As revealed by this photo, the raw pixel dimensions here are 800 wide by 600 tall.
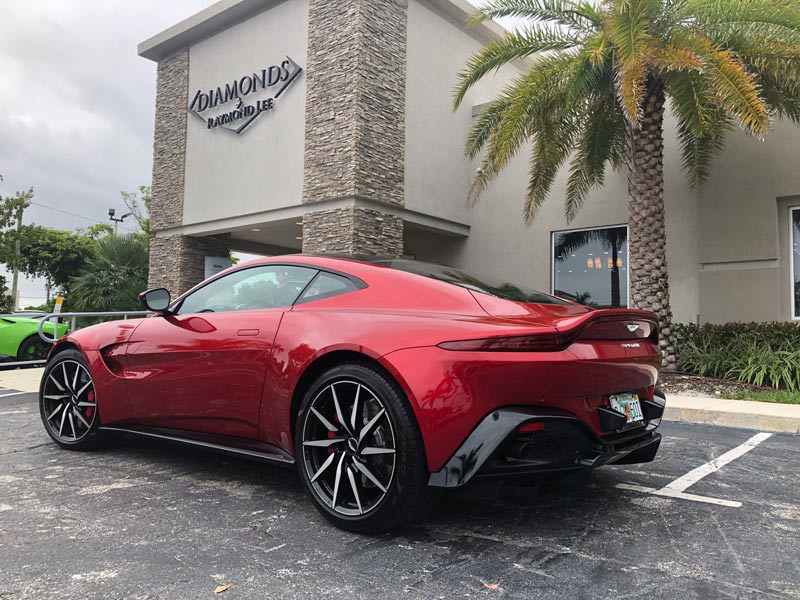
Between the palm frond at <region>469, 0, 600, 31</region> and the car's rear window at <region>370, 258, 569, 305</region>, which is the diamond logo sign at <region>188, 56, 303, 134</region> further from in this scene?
the car's rear window at <region>370, 258, 569, 305</region>

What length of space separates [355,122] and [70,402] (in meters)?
9.74

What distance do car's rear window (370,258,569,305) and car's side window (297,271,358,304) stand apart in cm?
24

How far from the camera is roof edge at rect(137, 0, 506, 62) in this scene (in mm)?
14984

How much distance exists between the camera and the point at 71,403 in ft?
14.6

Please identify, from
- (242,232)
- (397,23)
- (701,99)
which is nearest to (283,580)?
(701,99)

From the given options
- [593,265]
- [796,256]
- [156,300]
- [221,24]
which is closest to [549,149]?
[593,265]

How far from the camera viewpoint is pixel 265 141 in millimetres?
14945

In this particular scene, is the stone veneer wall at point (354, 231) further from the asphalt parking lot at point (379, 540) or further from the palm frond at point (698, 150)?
the asphalt parking lot at point (379, 540)

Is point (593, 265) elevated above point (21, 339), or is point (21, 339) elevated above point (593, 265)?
point (593, 265)

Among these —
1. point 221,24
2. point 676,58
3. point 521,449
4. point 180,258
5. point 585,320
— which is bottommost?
point 521,449

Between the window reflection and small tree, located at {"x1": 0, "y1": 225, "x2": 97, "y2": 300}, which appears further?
small tree, located at {"x1": 0, "y1": 225, "x2": 97, "y2": 300}

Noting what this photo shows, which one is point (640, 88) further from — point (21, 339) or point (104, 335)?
point (21, 339)

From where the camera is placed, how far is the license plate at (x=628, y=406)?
285 cm

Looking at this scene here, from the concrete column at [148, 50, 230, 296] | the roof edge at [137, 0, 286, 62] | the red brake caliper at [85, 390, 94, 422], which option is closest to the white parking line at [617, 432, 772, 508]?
the red brake caliper at [85, 390, 94, 422]
